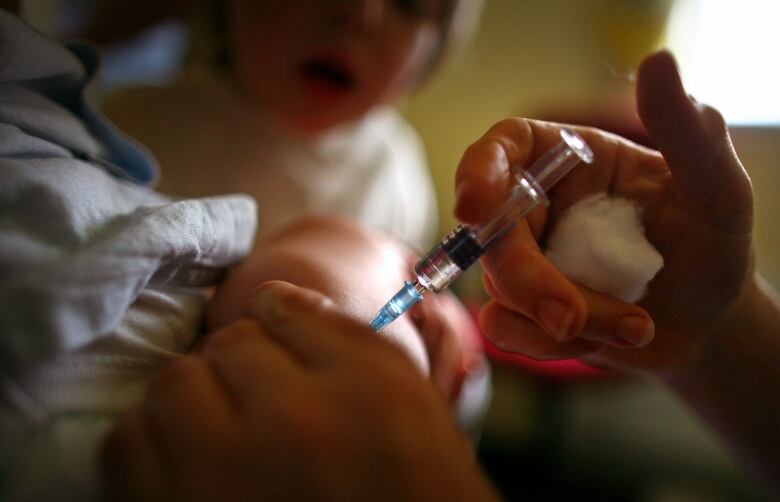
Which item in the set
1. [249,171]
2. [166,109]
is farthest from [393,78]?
[166,109]

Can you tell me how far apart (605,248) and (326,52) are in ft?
1.70

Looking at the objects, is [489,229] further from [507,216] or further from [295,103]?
[295,103]

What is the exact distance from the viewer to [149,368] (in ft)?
1.07

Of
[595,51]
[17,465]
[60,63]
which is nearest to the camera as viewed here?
[17,465]

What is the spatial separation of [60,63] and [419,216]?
76 centimetres

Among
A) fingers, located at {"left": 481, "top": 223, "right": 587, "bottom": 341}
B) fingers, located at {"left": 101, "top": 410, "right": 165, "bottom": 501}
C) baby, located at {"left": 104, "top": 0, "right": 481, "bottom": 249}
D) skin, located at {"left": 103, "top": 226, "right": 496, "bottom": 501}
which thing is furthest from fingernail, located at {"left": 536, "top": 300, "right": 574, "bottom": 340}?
baby, located at {"left": 104, "top": 0, "right": 481, "bottom": 249}

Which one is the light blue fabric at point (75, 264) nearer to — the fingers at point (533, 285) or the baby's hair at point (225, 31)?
the fingers at point (533, 285)

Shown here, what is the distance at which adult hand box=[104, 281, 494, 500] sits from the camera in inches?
8.9

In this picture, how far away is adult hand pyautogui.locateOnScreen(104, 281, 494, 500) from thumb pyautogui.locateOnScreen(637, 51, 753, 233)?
9.3 inches

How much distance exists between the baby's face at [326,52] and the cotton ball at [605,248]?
0.47 metres

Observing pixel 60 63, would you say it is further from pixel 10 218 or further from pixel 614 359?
pixel 614 359

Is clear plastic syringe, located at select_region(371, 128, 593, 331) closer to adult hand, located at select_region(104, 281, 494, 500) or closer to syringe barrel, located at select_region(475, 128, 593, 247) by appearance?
syringe barrel, located at select_region(475, 128, 593, 247)

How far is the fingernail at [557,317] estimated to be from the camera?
343 mm

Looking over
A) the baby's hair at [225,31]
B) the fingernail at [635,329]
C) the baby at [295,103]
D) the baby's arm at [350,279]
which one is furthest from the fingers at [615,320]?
the baby's hair at [225,31]
